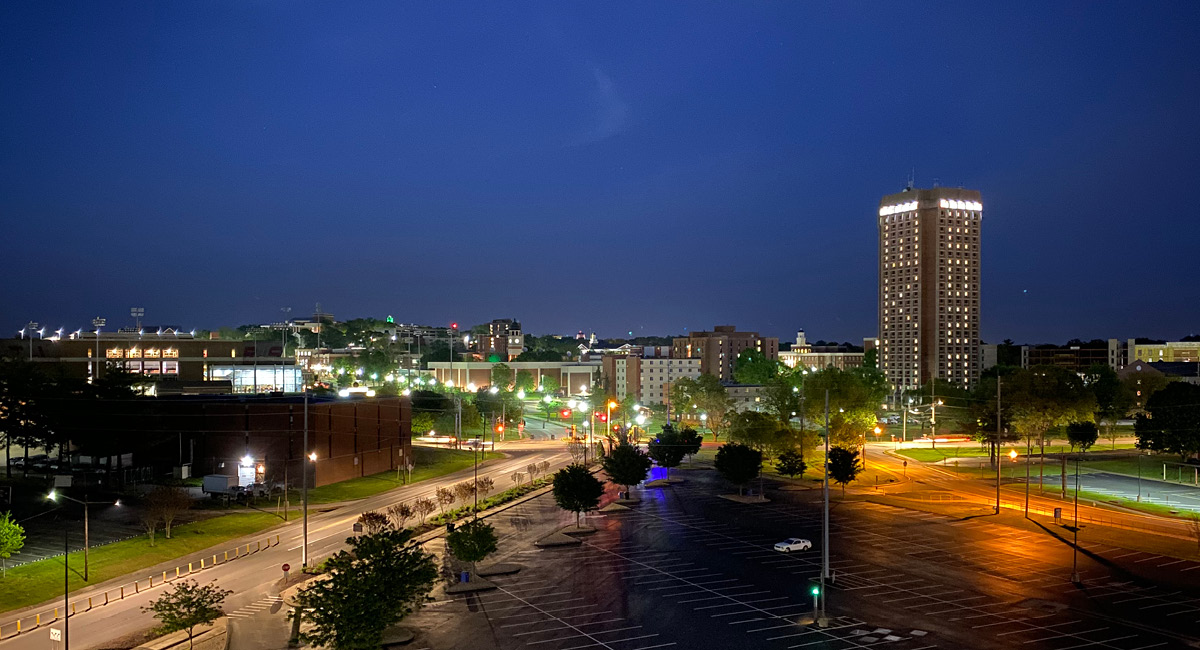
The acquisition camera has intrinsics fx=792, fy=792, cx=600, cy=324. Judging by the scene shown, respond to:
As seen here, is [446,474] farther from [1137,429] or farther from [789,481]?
[1137,429]

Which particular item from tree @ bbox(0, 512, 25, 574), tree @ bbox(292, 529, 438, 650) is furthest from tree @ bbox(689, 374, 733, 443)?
tree @ bbox(0, 512, 25, 574)

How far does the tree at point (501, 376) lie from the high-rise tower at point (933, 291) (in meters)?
90.1

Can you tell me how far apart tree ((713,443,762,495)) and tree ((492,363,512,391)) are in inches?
3463

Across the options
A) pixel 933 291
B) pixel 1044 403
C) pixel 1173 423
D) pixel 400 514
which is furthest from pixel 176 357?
pixel 933 291

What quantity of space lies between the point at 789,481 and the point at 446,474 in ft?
109

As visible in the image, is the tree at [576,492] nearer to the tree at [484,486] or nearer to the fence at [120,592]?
the tree at [484,486]

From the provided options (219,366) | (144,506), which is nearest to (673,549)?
(144,506)

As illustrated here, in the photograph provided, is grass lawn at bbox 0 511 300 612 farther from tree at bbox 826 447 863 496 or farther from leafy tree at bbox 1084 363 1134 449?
leafy tree at bbox 1084 363 1134 449

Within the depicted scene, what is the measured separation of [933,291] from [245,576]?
17317cm

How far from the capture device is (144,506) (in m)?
54.3

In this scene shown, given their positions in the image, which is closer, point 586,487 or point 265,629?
point 265,629

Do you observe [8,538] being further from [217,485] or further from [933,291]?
[933,291]

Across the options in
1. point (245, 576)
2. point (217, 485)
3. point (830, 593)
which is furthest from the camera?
point (217, 485)

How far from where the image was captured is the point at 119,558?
4178 cm
